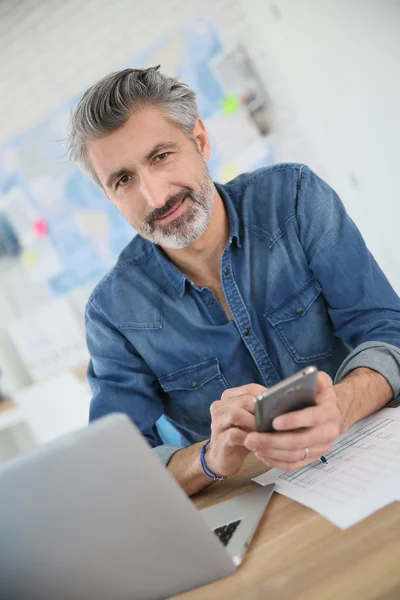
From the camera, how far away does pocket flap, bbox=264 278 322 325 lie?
1346 millimetres

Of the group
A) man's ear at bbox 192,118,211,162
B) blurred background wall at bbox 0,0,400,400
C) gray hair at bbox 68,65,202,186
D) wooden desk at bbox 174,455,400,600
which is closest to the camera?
wooden desk at bbox 174,455,400,600

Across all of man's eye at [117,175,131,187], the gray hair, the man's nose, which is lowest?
the man's nose

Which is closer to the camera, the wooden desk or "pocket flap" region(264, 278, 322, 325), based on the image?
the wooden desk

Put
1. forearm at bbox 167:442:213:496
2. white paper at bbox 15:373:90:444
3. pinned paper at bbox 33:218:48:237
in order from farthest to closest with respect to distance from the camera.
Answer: pinned paper at bbox 33:218:48:237 → white paper at bbox 15:373:90:444 → forearm at bbox 167:442:213:496

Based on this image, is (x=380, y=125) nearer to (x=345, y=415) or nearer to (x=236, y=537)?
(x=345, y=415)

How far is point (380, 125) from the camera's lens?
2.95 metres

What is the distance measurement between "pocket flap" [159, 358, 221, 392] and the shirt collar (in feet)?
0.58

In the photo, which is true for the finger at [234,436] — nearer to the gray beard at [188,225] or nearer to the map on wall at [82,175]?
the gray beard at [188,225]

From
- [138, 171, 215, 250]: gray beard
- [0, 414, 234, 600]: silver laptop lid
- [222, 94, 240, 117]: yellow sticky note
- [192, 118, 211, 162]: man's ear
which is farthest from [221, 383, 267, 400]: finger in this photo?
[222, 94, 240, 117]: yellow sticky note

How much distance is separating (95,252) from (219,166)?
1145 mm

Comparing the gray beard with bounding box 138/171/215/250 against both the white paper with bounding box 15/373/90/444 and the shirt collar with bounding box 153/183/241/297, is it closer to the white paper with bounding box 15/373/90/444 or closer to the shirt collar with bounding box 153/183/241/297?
the shirt collar with bounding box 153/183/241/297

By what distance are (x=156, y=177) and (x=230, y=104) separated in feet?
9.19

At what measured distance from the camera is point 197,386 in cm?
136

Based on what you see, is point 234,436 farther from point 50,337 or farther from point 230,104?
point 50,337
